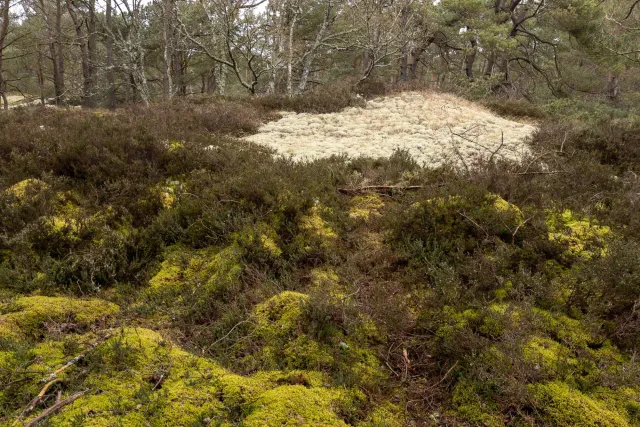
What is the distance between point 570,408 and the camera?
2.61 metres

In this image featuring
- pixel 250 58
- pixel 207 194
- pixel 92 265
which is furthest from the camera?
pixel 250 58

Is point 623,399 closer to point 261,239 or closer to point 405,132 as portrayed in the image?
point 261,239

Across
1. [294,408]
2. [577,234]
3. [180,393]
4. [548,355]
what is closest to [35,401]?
[180,393]

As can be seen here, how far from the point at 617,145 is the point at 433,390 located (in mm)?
6625

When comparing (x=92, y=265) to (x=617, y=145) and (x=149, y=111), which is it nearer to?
(x=149, y=111)

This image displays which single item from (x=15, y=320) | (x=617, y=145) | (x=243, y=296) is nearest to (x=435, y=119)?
(x=617, y=145)

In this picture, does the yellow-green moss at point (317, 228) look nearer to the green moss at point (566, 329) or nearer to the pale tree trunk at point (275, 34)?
the green moss at point (566, 329)

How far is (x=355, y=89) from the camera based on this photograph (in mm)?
13281

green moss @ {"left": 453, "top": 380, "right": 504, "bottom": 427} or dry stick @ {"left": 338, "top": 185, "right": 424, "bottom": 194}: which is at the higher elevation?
dry stick @ {"left": 338, "top": 185, "right": 424, "bottom": 194}

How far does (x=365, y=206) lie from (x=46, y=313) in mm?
3815

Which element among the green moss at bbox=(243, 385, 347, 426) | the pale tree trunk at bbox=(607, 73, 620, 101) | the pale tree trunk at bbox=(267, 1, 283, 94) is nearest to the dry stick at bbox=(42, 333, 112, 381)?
A: the green moss at bbox=(243, 385, 347, 426)

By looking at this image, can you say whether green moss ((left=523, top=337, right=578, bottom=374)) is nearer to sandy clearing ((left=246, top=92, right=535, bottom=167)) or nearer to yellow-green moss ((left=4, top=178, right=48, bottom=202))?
sandy clearing ((left=246, top=92, right=535, bottom=167))

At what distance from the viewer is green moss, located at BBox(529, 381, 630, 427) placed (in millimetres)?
2539

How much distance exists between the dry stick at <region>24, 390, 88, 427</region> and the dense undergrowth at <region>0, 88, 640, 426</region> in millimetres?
15
